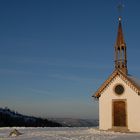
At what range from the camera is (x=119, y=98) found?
3991cm

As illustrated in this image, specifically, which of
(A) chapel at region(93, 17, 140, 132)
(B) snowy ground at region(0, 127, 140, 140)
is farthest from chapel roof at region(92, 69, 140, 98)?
(B) snowy ground at region(0, 127, 140, 140)

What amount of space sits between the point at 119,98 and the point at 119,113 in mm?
1702

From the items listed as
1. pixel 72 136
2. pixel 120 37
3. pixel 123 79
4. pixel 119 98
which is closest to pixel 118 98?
pixel 119 98

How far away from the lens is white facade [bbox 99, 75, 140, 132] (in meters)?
38.4

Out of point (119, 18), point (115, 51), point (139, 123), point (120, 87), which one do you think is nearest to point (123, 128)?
point (139, 123)

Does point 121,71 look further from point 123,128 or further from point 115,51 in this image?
point 123,128

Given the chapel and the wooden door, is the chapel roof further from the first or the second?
the wooden door

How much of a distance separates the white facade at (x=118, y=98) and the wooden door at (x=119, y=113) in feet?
1.40

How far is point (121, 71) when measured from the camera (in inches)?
1576

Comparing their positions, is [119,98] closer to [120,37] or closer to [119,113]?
[119,113]

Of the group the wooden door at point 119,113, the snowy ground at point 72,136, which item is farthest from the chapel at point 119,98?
the snowy ground at point 72,136

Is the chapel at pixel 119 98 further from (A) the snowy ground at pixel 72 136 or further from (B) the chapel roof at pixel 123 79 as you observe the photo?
(A) the snowy ground at pixel 72 136

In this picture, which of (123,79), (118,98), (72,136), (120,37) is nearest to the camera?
(72,136)

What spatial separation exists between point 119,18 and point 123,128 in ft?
46.4
